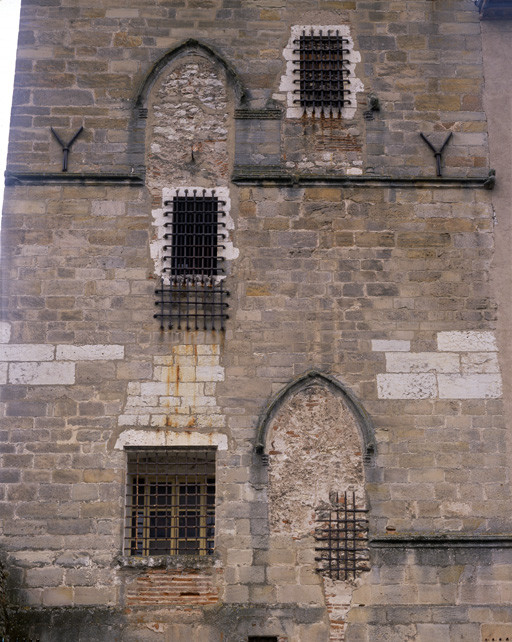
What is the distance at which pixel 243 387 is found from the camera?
9586 mm

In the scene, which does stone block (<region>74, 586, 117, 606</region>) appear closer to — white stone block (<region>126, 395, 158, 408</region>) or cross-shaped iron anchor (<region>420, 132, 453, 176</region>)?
white stone block (<region>126, 395, 158, 408</region>)

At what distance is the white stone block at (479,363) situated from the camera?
31.9 ft

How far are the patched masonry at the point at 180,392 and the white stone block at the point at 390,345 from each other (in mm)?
1627

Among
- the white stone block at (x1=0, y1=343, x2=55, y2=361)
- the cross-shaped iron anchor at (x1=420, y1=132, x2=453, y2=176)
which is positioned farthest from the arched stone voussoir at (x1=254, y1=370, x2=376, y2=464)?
the cross-shaped iron anchor at (x1=420, y1=132, x2=453, y2=176)

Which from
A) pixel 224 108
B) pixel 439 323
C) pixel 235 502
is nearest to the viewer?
pixel 235 502

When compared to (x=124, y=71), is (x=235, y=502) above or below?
below

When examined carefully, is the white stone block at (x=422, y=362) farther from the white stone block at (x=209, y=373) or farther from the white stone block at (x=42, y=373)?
the white stone block at (x=42, y=373)

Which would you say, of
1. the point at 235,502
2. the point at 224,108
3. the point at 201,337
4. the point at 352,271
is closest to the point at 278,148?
the point at 224,108

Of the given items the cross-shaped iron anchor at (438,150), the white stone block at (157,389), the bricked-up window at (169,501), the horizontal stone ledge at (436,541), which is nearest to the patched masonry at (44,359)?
the white stone block at (157,389)

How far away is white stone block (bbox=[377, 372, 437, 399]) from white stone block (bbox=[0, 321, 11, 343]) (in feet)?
12.6

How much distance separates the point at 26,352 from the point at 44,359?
20cm

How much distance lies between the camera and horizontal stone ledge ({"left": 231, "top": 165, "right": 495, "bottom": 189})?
33.7ft

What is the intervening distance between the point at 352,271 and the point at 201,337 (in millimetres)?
1763

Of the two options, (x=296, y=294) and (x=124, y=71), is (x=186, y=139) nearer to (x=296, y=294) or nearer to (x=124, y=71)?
(x=124, y=71)
